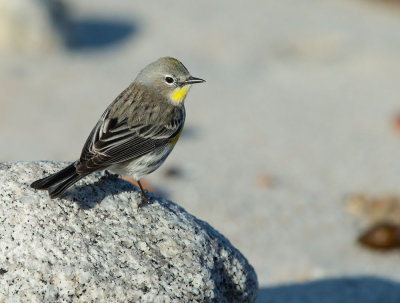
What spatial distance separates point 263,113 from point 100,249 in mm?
7821

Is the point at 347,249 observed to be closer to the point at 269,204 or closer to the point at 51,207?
the point at 269,204

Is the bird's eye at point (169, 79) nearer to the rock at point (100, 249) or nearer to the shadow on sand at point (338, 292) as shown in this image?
the rock at point (100, 249)

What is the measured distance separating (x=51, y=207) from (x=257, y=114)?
773 centimetres

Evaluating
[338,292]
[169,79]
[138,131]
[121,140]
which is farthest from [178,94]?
[338,292]

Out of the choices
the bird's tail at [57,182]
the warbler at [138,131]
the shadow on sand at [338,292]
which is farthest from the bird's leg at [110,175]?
the shadow on sand at [338,292]

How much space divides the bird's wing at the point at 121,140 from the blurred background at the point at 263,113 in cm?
241

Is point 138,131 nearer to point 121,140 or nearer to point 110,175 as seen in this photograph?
point 121,140

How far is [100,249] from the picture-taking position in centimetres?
476

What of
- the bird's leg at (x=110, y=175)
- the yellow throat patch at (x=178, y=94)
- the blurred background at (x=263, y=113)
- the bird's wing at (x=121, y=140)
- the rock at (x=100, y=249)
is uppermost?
the blurred background at (x=263, y=113)

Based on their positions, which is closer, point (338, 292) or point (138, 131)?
point (138, 131)

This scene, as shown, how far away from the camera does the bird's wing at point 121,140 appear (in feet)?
17.3

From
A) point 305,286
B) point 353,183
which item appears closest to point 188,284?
point 305,286

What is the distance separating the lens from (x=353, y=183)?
10.1 meters

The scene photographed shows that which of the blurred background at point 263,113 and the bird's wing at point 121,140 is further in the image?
the blurred background at point 263,113
